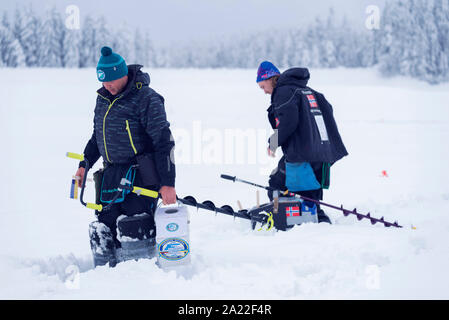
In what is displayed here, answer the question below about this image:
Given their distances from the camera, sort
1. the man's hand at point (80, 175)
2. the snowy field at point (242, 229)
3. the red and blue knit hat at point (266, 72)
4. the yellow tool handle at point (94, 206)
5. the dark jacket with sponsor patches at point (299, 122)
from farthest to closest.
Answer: the red and blue knit hat at point (266, 72) < the dark jacket with sponsor patches at point (299, 122) < the man's hand at point (80, 175) < the yellow tool handle at point (94, 206) < the snowy field at point (242, 229)

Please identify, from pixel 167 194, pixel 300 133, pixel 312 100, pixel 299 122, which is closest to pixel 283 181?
pixel 300 133

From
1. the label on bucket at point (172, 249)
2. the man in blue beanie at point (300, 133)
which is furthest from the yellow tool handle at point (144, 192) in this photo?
the man in blue beanie at point (300, 133)

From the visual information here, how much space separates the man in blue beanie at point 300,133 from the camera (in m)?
4.35

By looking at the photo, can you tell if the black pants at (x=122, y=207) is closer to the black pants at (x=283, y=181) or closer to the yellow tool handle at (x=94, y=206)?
the yellow tool handle at (x=94, y=206)

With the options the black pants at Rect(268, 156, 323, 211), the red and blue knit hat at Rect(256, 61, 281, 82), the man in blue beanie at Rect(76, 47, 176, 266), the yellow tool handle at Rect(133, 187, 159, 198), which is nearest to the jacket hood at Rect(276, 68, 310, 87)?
the red and blue knit hat at Rect(256, 61, 281, 82)

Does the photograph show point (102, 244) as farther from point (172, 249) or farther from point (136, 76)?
point (136, 76)

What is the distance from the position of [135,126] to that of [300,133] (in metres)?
1.82

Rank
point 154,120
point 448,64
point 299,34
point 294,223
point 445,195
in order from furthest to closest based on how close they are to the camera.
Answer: point 299,34 < point 448,64 < point 445,195 < point 294,223 < point 154,120

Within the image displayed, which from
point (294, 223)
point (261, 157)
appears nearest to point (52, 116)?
point (261, 157)

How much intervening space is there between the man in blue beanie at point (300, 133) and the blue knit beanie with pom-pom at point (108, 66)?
5.68 feet

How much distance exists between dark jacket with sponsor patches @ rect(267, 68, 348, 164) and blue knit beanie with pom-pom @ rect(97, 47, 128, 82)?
173 cm
